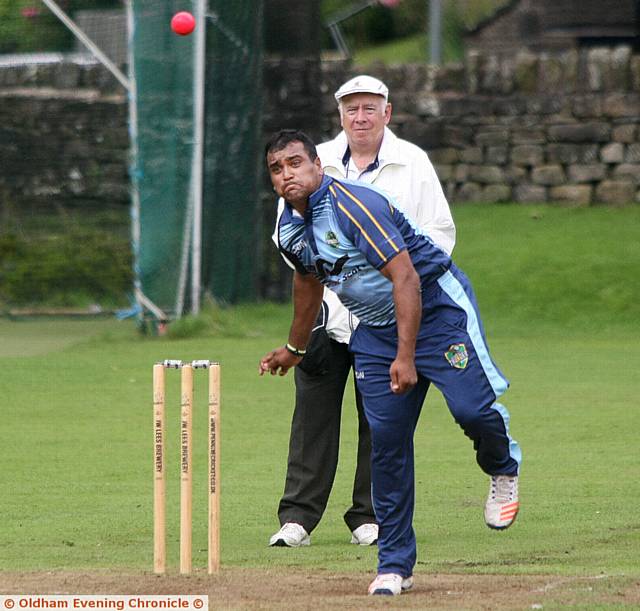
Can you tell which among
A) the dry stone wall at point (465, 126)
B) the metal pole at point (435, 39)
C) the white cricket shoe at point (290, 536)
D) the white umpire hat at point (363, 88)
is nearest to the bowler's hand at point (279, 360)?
the white cricket shoe at point (290, 536)

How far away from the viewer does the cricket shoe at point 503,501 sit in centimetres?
637

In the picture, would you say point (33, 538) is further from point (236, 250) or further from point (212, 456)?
point (236, 250)

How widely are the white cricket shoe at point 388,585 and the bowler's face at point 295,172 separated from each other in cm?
152

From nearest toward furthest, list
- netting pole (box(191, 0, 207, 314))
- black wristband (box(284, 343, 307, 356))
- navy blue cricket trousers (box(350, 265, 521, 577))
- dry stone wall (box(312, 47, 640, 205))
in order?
navy blue cricket trousers (box(350, 265, 521, 577)) → black wristband (box(284, 343, 307, 356)) → netting pole (box(191, 0, 207, 314)) → dry stone wall (box(312, 47, 640, 205))

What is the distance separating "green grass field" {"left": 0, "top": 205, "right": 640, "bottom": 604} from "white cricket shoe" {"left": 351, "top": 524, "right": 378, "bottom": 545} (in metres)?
0.12

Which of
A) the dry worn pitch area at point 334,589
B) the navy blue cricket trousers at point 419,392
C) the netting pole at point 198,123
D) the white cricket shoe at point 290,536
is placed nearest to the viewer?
the dry worn pitch area at point 334,589

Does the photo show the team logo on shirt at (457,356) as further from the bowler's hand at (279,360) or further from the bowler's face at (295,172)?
the bowler's hand at (279,360)

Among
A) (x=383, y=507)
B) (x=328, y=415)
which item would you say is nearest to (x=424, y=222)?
(x=328, y=415)

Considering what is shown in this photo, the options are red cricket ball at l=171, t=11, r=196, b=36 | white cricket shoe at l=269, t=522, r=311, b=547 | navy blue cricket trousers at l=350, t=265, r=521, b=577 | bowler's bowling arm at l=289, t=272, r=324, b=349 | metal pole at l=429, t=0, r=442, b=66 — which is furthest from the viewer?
metal pole at l=429, t=0, r=442, b=66

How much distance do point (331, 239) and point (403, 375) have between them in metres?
0.61

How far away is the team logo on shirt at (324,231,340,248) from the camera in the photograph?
595 cm

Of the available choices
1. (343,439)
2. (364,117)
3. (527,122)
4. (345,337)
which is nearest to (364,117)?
(364,117)

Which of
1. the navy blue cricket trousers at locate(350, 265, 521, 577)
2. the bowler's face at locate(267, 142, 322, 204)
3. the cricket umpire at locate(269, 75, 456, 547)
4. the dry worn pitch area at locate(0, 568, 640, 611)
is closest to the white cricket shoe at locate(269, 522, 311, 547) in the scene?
the cricket umpire at locate(269, 75, 456, 547)

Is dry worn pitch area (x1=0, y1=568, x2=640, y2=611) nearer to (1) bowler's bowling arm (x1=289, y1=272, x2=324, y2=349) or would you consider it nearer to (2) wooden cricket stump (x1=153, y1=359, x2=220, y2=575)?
(2) wooden cricket stump (x1=153, y1=359, x2=220, y2=575)
